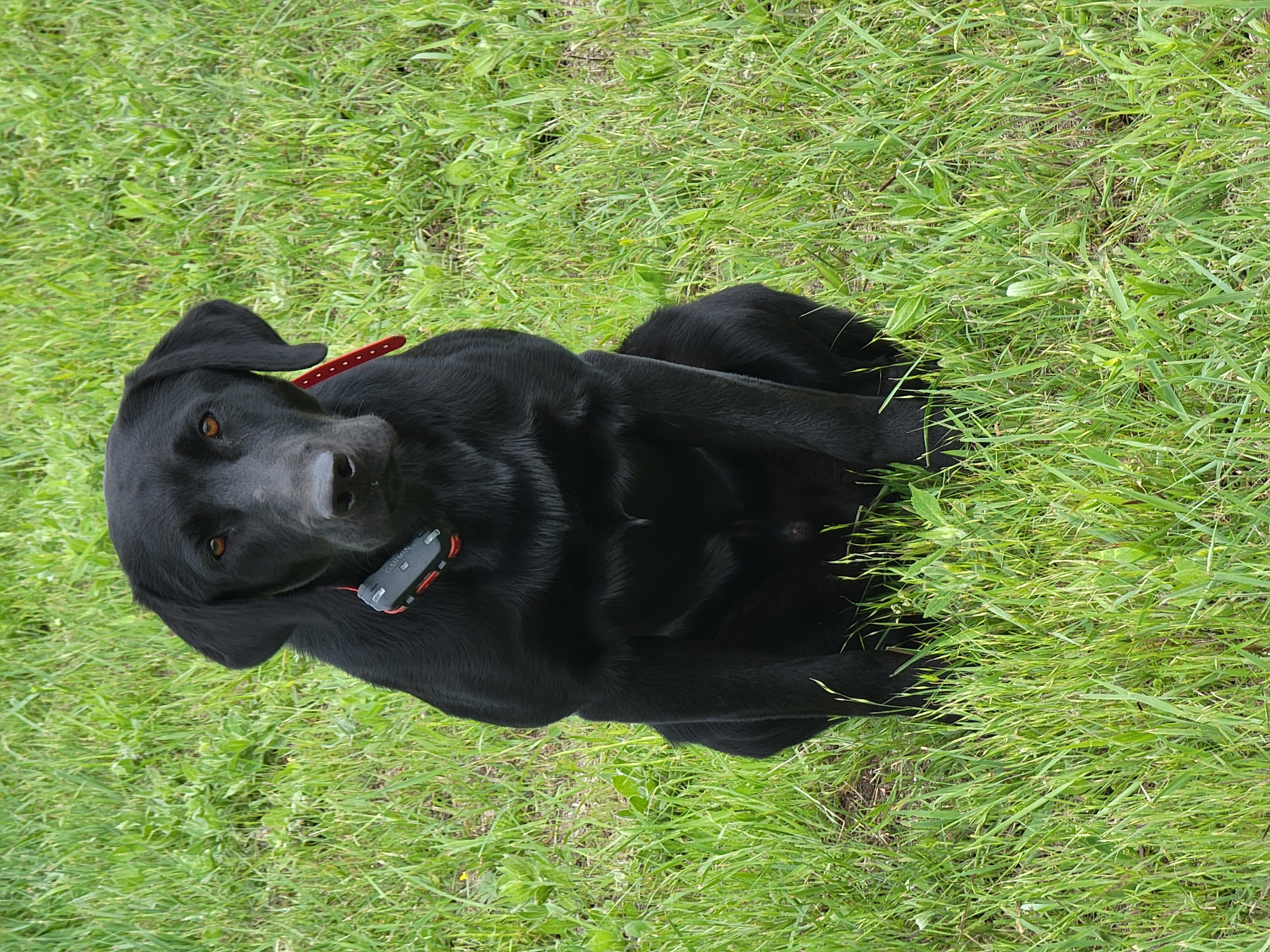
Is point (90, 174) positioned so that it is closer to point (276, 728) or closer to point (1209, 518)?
point (276, 728)

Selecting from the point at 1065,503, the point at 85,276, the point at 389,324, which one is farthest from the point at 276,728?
the point at 1065,503

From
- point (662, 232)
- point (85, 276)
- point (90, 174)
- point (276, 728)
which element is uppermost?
point (662, 232)

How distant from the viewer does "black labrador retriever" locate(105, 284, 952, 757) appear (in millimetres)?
2961

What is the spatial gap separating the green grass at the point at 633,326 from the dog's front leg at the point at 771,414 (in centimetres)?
15

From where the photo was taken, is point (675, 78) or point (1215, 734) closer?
point (1215, 734)

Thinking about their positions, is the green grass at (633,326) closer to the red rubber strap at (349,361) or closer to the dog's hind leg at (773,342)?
the dog's hind leg at (773,342)

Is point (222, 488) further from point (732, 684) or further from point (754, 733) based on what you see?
point (754, 733)

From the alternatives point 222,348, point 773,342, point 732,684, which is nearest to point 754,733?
point 732,684

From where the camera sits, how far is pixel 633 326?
4.39 metres

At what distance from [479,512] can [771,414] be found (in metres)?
0.86

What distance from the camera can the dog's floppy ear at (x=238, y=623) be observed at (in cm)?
298

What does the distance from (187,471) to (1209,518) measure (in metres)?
2.54

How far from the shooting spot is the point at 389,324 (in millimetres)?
5195

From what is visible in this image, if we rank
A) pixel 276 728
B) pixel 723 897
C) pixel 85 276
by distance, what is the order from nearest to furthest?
pixel 723 897 → pixel 276 728 → pixel 85 276
